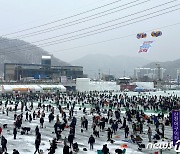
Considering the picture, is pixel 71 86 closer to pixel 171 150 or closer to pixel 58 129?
pixel 58 129

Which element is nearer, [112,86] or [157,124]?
[157,124]

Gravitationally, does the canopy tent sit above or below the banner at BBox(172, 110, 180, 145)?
above

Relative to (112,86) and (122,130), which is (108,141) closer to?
(122,130)

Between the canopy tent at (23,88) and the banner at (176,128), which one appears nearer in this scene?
the banner at (176,128)

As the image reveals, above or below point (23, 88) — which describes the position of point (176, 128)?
below

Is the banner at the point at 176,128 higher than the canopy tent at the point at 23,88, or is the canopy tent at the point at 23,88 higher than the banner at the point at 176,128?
the canopy tent at the point at 23,88

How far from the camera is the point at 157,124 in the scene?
890 inches

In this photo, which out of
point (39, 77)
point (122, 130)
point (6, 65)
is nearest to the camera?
point (122, 130)

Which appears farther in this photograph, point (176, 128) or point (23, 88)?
point (23, 88)

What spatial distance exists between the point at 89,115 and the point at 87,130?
8.35 meters

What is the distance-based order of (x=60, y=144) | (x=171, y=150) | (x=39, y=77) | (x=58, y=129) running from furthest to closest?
(x=39, y=77) < (x=58, y=129) < (x=60, y=144) < (x=171, y=150)

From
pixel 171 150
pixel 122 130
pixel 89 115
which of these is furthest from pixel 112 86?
pixel 171 150

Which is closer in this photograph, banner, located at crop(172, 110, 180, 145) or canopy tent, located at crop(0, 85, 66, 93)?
banner, located at crop(172, 110, 180, 145)

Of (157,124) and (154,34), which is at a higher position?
(154,34)
